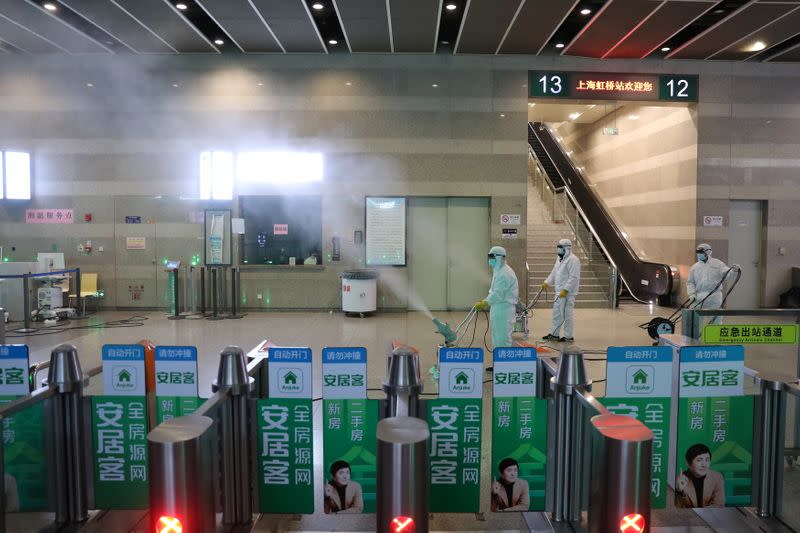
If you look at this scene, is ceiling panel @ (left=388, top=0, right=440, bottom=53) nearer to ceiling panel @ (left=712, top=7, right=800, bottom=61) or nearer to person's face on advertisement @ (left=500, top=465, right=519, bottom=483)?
ceiling panel @ (left=712, top=7, right=800, bottom=61)

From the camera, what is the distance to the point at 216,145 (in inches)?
426

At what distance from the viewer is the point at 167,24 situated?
30.3 ft

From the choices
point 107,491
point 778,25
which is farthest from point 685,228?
point 107,491

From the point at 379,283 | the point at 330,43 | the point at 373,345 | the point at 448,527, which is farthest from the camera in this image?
the point at 379,283

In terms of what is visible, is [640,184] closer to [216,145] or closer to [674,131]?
[674,131]

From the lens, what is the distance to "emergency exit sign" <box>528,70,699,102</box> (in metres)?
10.8

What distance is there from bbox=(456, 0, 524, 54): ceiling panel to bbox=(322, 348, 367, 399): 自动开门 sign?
7.29 m

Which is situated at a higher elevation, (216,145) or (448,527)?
(216,145)

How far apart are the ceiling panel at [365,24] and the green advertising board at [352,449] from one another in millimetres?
7280

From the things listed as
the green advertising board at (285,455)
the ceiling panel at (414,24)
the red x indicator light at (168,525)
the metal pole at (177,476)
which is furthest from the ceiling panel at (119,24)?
the red x indicator light at (168,525)

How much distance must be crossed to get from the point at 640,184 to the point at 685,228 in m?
2.10

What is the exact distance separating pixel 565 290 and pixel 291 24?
609 centimetres

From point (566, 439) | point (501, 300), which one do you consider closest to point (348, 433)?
point (566, 439)

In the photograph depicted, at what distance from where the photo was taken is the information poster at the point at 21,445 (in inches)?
105
